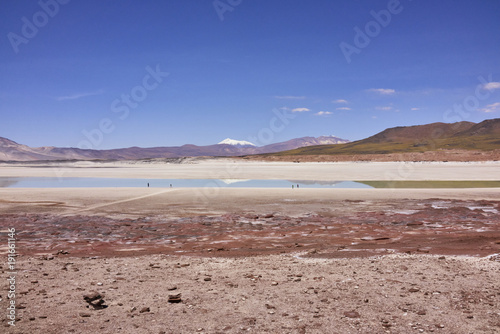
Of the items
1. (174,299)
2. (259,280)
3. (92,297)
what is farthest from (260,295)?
(92,297)

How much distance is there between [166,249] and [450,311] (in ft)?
26.8

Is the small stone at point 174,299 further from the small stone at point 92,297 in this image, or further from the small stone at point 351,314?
the small stone at point 351,314

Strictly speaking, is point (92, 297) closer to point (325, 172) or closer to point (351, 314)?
point (351, 314)

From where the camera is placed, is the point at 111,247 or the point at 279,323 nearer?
the point at 279,323

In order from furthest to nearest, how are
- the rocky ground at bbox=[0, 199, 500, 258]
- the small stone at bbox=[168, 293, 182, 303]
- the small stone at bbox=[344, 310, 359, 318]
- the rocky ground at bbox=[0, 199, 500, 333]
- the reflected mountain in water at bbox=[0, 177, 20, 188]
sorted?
the reflected mountain in water at bbox=[0, 177, 20, 188] < the rocky ground at bbox=[0, 199, 500, 258] < the small stone at bbox=[168, 293, 182, 303] < the small stone at bbox=[344, 310, 359, 318] < the rocky ground at bbox=[0, 199, 500, 333]

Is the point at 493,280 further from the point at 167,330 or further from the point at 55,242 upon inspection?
the point at 55,242

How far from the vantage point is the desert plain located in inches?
248

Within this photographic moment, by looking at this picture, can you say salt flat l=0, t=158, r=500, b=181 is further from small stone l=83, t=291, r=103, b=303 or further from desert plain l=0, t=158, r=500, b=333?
small stone l=83, t=291, r=103, b=303

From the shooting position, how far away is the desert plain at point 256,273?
629cm

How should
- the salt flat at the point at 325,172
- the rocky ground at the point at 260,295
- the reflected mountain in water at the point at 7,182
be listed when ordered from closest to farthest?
1. the rocky ground at the point at 260,295
2. the reflected mountain in water at the point at 7,182
3. the salt flat at the point at 325,172

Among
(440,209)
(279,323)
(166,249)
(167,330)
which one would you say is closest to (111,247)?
(166,249)

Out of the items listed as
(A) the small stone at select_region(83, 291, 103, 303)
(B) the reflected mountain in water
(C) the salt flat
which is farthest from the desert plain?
(C) the salt flat

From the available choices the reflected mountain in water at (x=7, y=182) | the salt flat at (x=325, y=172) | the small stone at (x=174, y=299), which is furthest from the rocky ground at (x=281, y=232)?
the salt flat at (x=325, y=172)

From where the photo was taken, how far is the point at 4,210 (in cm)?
2095
